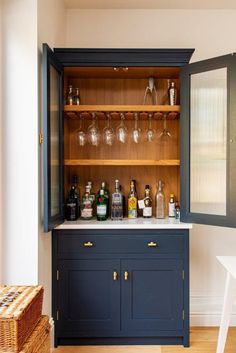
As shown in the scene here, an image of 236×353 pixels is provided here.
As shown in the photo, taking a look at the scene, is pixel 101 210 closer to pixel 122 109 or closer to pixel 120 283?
pixel 120 283

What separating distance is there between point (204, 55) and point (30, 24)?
1559 mm

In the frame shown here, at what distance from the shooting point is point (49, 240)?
240 cm

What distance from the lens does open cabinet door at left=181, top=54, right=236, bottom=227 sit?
7.71 feet

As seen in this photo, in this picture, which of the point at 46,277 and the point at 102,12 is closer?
the point at 46,277

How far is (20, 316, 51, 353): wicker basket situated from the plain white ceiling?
8.03 ft

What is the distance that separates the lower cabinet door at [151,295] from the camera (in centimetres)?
246

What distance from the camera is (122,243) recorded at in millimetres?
2453

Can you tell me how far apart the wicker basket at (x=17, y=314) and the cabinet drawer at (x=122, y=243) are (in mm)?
621

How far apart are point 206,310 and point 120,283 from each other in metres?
0.94

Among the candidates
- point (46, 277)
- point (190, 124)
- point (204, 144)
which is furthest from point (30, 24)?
point (46, 277)

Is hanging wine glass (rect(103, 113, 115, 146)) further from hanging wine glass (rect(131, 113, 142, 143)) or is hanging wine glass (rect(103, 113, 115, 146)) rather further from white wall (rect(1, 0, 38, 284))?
white wall (rect(1, 0, 38, 284))

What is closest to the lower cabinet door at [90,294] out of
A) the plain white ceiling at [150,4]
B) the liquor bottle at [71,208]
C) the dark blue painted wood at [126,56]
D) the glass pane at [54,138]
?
the liquor bottle at [71,208]

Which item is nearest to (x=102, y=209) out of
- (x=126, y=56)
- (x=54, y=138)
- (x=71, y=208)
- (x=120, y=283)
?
(x=71, y=208)

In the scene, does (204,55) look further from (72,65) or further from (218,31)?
(72,65)
